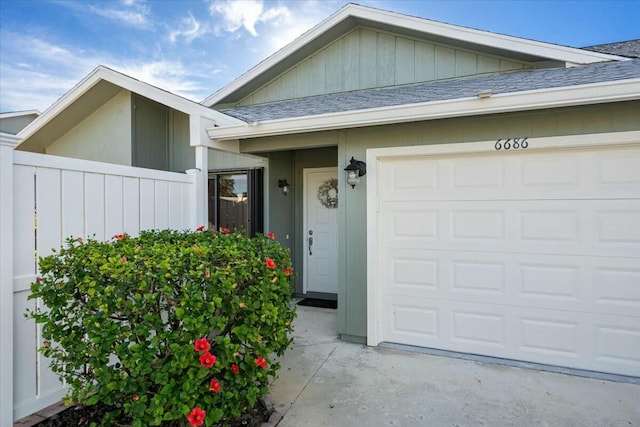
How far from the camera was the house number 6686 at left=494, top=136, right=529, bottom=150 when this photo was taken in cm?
356

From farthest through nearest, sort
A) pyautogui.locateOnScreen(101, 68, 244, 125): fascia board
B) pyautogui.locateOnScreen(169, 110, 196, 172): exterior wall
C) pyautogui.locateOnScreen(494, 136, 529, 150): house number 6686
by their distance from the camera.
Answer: pyautogui.locateOnScreen(169, 110, 196, 172): exterior wall < pyautogui.locateOnScreen(101, 68, 244, 125): fascia board < pyautogui.locateOnScreen(494, 136, 529, 150): house number 6686

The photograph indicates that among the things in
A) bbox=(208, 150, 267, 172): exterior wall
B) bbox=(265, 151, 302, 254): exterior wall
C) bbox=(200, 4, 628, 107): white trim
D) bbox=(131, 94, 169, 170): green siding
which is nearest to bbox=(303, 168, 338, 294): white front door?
bbox=(265, 151, 302, 254): exterior wall

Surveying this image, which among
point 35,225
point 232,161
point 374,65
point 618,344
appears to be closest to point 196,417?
point 35,225

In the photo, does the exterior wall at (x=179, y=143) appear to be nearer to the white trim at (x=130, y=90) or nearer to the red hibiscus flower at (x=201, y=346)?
the white trim at (x=130, y=90)

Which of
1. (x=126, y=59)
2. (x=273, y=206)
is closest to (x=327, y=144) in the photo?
(x=273, y=206)

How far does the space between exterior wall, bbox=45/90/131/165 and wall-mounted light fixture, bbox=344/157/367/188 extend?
4.05 m

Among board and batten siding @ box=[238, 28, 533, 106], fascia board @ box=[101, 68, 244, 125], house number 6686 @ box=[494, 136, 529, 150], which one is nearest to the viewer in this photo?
house number 6686 @ box=[494, 136, 529, 150]

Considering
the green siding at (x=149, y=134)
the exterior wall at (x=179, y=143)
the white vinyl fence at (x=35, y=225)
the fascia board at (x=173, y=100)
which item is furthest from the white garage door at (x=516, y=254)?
the green siding at (x=149, y=134)

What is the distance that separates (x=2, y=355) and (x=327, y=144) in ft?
11.5

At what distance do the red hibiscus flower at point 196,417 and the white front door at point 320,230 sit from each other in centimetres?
464

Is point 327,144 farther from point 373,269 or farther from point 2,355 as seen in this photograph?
point 2,355

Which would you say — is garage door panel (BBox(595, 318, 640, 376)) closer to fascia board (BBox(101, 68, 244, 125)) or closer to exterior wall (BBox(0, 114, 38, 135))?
fascia board (BBox(101, 68, 244, 125))

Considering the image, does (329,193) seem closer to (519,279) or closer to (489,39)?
(489,39)

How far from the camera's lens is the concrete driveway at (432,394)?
2.72m
